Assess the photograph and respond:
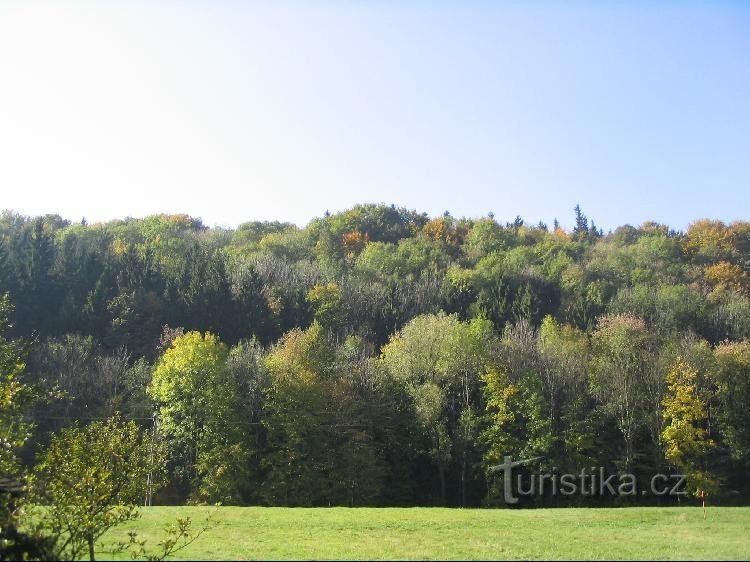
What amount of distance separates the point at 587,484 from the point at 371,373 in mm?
18491

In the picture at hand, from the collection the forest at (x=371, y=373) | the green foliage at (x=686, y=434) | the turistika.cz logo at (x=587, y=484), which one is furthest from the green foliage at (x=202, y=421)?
the green foliage at (x=686, y=434)

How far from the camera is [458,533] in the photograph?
24.8 m

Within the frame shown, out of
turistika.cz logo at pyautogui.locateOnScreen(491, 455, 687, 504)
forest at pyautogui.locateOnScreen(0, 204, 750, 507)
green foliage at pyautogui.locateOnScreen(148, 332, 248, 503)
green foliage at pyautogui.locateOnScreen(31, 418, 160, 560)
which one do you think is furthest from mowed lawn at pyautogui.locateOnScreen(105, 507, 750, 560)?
turistika.cz logo at pyautogui.locateOnScreen(491, 455, 687, 504)

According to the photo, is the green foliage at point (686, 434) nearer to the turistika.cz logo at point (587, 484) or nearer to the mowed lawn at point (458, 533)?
the turistika.cz logo at point (587, 484)

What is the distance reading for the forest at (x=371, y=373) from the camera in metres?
46.0

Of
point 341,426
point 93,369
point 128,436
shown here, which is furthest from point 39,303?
point 128,436

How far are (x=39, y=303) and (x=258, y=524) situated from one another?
45.7 metres

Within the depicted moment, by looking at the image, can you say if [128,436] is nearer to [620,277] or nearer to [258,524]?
[258,524]

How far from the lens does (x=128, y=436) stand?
18875 mm

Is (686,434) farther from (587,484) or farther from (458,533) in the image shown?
(458,533)

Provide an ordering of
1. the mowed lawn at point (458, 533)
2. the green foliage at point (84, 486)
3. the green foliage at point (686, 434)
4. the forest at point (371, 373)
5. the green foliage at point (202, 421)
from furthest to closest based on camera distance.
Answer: the forest at point (371, 373) < the green foliage at point (686, 434) < the green foliage at point (202, 421) < the mowed lawn at point (458, 533) < the green foliage at point (84, 486)

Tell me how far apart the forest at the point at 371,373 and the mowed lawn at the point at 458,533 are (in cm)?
1043

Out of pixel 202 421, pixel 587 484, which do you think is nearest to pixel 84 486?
pixel 202 421

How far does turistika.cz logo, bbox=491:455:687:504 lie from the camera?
46.2 metres
